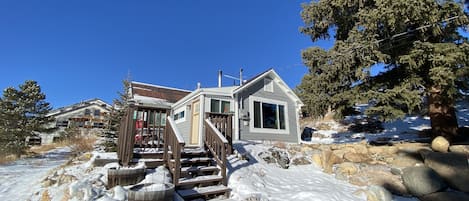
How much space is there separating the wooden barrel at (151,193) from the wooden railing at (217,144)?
1.59 metres

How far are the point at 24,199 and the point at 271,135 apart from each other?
8669 mm

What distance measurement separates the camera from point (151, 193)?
2879 millimetres

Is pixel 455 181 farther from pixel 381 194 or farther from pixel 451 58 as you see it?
pixel 451 58

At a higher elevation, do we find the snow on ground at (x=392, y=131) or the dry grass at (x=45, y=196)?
the snow on ground at (x=392, y=131)

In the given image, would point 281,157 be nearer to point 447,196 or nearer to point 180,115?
point 447,196

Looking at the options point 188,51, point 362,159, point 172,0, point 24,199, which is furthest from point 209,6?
point 24,199

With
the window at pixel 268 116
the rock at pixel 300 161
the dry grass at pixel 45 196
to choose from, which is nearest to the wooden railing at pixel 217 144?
the rock at pixel 300 161

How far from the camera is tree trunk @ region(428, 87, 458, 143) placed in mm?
7074

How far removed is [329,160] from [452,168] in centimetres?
257

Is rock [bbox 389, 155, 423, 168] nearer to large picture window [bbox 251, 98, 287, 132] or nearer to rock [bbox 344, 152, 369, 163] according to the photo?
rock [bbox 344, 152, 369, 163]

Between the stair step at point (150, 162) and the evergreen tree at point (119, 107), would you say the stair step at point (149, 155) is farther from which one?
the evergreen tree at point (119, 107)

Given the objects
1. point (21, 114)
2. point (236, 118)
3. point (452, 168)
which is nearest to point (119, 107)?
point (236, 118)

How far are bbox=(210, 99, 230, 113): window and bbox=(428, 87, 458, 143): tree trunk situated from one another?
287 inches

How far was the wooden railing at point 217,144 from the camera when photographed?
15.1ft
